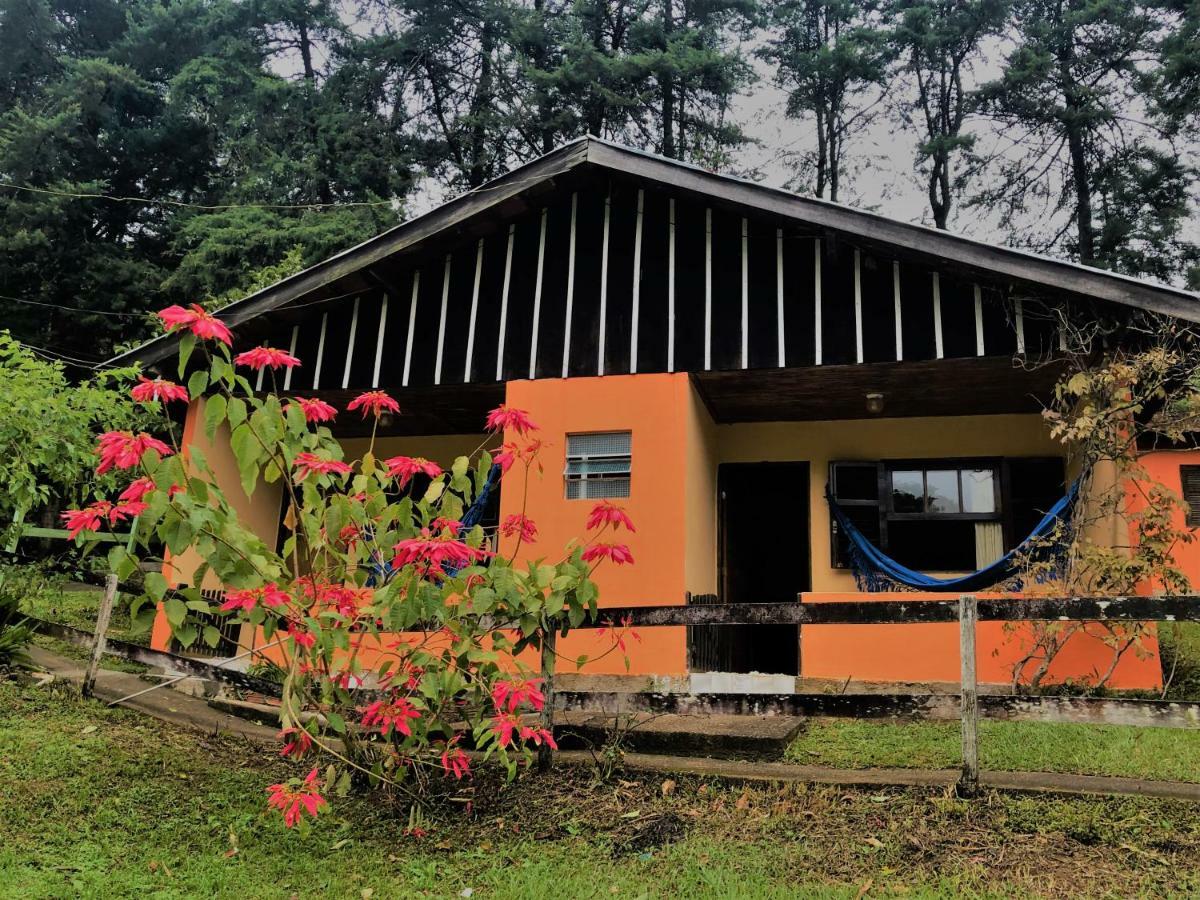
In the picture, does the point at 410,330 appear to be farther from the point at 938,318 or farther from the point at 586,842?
the point at 586,842

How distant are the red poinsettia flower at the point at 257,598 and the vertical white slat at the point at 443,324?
4.74m

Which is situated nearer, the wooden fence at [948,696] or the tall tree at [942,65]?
the wooden fence at [948,696]

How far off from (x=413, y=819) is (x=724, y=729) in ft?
6.03

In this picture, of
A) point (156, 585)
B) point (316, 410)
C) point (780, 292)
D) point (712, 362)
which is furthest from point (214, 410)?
point (780, 292)

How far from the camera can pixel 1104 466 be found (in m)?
7.43

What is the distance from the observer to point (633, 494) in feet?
25.9

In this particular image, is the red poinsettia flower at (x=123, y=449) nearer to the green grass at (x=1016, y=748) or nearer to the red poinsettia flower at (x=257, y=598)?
the red poinsettia flower at (x=257, y=598)

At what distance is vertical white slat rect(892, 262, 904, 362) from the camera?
755 centimetres

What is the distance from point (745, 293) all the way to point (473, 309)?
102 inches

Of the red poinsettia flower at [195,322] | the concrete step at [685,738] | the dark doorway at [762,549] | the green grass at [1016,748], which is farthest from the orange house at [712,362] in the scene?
the red poinsettia flower at [195,322]

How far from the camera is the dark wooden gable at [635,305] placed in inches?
300

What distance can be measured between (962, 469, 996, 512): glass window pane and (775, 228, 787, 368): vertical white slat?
8.60 feet

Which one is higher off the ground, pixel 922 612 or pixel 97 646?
pixel 922 612

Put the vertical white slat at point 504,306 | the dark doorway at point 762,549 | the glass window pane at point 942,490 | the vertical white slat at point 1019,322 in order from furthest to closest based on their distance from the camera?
the dark doorway at point 762,549, the glass window pane at point 942,490, the vertical white slat at point 504,306, the vertical white slat at point 1019,322
